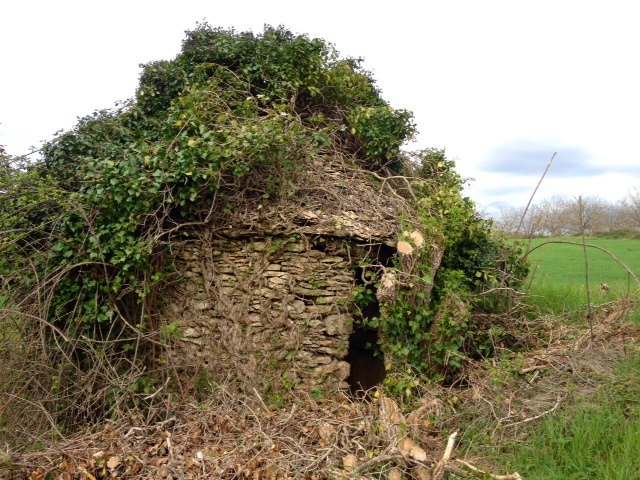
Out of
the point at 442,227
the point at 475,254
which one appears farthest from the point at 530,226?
the point at 442,227

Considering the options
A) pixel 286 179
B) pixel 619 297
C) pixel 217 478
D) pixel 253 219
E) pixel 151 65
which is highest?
pixel 151 65

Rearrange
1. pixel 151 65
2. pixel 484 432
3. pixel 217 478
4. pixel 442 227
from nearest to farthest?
pixel 217 478 → pixel 484 432 → pixel 442 227 → pixel 151 65

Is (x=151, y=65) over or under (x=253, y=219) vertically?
over

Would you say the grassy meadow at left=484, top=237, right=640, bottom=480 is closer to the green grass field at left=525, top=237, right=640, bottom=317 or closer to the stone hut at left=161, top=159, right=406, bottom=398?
the green grass field at left=525, top=237, right=640, bottom=317

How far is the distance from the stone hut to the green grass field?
10.9ft

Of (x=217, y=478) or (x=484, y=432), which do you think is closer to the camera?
(x=217, y=478)

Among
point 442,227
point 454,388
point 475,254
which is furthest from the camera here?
point 475,254

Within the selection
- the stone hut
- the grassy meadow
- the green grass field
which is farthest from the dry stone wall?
the green grass field

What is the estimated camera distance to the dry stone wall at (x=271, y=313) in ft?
20.8

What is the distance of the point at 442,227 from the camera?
6883 mm

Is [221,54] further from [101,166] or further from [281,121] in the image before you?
[101,166]

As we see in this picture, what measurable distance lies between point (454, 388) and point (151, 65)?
7.84 m

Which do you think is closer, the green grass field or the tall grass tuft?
the tall grass tuft

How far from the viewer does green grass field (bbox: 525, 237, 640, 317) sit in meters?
8.13
